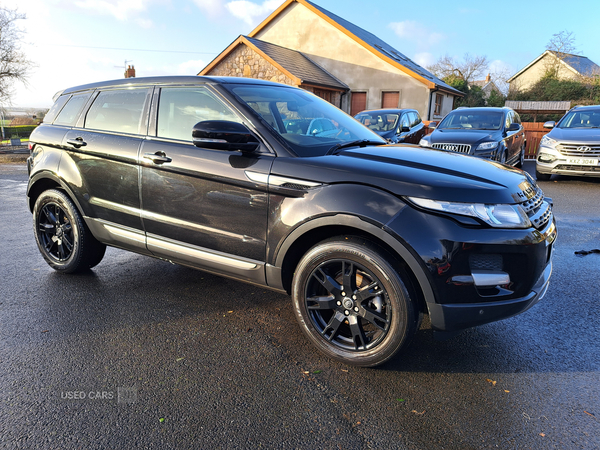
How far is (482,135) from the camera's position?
9773 mm

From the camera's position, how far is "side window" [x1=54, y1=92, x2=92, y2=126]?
13.5 ft

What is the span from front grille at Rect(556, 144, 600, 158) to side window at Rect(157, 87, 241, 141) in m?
9.45

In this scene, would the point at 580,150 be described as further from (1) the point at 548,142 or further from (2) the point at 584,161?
(1) the point at 548,142

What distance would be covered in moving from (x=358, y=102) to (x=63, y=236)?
2395 cm

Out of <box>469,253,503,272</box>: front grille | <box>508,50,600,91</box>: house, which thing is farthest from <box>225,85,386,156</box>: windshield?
<box>508,50,600,91</box>: house

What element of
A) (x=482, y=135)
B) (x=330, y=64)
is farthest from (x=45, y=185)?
(x=330, y=64)

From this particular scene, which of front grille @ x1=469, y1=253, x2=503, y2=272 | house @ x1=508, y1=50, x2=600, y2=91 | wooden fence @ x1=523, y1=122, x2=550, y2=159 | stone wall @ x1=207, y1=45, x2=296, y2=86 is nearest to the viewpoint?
front grille @ x1=469, y1=253, x2=503, y2=272

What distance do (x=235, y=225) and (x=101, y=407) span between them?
1.34 metres

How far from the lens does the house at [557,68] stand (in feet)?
140

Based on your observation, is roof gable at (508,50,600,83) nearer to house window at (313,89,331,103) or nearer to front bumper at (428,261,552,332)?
house window at (313,89,331,103)

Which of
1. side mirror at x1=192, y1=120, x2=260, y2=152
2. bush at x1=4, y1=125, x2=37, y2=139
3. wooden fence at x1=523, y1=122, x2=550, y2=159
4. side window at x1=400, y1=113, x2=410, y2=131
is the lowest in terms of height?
bush at x1=4, y1=125, x2=37, y2=139

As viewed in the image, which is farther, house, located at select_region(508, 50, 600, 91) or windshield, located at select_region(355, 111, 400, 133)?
house, located at select_region(508, 50, 600, 91)

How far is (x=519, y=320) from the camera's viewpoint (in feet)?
11.1

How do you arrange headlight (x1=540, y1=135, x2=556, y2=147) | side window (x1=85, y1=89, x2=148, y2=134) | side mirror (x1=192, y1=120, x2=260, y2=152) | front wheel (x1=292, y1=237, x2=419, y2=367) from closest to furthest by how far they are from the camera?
front wheel (x1=292, y1=237, x2=419, y2=367) < side mirror (x1=192, y1=120, x2=260, y2=152) < side window (x1=85, y1=89, x2=148, y2=134) < headlight (x1=540, y1=135, x2=556, y2=147)
